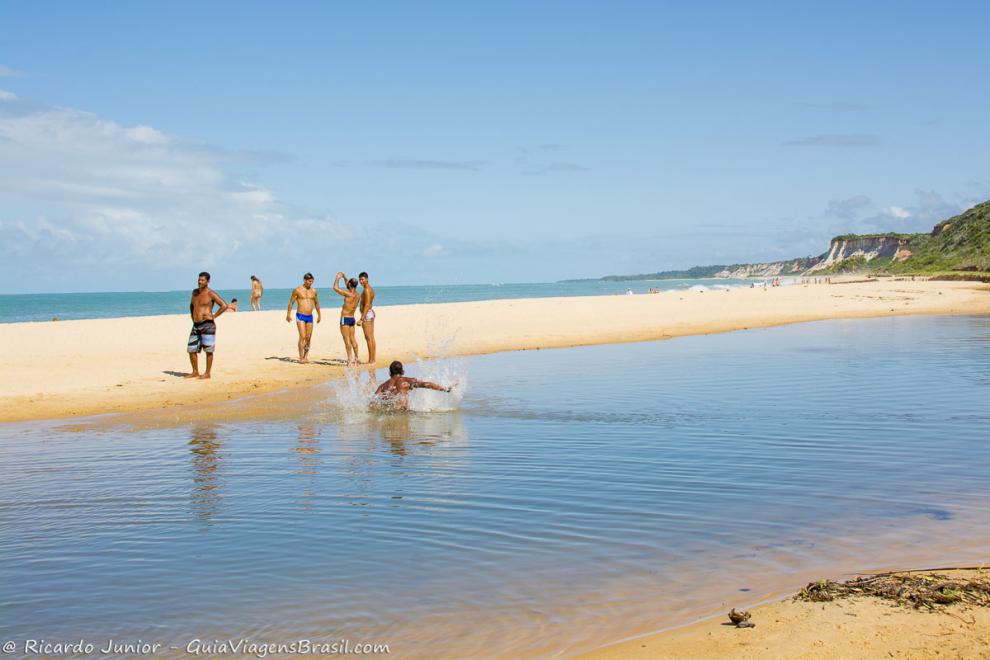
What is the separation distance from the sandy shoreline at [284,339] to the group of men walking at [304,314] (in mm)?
561

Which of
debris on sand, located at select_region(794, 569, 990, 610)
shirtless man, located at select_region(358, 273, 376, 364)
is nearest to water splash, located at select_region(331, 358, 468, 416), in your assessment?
shirtless man, located at select_region(358, 273, 376, 364)

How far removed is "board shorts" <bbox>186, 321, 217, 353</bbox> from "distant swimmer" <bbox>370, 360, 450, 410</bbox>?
210 inches

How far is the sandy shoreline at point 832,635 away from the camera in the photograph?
4.46 m

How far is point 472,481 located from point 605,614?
12.0ft

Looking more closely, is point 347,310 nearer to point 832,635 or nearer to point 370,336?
point 370,336

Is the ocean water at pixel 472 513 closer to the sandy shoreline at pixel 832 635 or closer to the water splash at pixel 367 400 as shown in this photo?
the water splash at pixel 367 400

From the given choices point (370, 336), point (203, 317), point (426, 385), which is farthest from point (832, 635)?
point (370, 336)

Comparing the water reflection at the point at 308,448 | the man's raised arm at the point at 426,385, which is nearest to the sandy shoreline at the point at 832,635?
the water reflection at the point at 308,448

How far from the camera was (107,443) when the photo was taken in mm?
11617

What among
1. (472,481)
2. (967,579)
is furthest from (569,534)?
(967,579)

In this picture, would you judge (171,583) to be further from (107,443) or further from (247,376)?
(247,376)

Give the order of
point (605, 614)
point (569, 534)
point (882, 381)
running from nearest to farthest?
point (605, 614)
point (569, 534)
point (882, 381)

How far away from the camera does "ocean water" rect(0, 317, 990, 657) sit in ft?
18.1

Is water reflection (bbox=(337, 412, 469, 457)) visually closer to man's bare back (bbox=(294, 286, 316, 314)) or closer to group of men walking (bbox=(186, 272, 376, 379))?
group of men walking (bbox=(186, 272, 376, 379))
